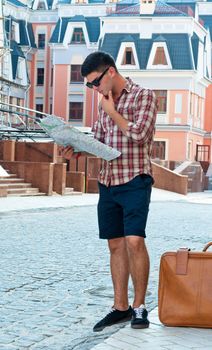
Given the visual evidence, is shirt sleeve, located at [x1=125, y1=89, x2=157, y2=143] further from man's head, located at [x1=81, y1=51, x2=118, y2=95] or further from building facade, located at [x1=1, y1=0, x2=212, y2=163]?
building facade, located at [x1=1, y1=0, x2=212, y2=163]

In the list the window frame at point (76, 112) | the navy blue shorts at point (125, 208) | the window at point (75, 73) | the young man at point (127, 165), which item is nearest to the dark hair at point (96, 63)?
the young man at point (127, 165)

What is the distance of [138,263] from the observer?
5.43 metres

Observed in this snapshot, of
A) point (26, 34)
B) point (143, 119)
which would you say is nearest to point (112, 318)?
point (143, 119)

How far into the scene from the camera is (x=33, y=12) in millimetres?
55344

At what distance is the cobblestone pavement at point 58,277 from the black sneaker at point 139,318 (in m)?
0.15

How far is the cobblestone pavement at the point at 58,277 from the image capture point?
5430 mm

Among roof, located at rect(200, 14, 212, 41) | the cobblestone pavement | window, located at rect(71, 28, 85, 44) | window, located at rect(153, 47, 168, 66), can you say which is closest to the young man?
the cobblestone pavement

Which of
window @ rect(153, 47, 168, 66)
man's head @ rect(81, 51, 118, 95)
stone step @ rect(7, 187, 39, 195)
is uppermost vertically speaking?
window @ rect(153, 47, 168, 66)

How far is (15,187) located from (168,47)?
85.6ft

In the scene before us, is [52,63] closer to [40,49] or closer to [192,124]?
[40,49]

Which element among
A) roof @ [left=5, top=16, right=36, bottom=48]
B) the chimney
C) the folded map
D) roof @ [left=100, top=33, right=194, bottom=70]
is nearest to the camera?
the folded map

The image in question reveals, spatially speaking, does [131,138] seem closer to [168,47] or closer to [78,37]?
[168,47]

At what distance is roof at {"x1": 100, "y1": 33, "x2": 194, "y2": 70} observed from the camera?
4731cm

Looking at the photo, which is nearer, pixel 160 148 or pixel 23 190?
pixel 23 190
